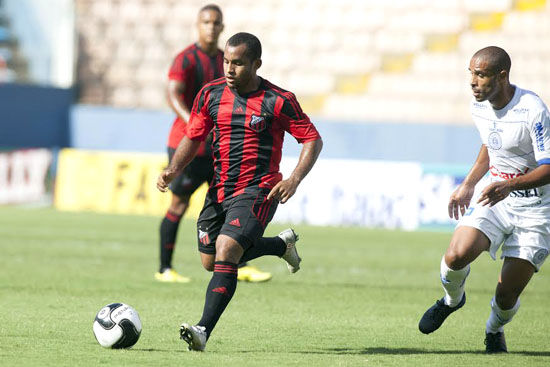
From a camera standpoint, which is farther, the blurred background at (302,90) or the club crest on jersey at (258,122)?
the blurred background at (302,90)

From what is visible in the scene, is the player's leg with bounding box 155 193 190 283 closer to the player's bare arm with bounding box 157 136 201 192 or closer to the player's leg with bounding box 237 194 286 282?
the player's leg with bounding box 237 194 286 282

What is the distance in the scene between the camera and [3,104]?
20812mm

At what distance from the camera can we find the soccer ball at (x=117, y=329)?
5.70 meters

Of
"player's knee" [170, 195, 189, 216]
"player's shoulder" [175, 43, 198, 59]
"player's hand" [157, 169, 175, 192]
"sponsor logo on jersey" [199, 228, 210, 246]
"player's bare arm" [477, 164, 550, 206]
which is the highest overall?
"player's bare arm" [477, 164, 550, 206]

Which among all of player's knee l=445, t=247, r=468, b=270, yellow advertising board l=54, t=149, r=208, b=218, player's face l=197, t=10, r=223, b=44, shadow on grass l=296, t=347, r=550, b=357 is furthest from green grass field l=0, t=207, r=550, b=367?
yellow advertising board l=54, t=149, r=208, b=218

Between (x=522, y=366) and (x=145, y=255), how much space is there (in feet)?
21.4

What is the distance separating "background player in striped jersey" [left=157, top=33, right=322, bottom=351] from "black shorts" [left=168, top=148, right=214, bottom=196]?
254 centimetres

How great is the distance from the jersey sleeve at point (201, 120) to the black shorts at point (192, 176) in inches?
104

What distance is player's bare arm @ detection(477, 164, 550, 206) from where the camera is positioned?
18.6 ft

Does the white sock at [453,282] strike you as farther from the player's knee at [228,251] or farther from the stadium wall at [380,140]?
the stadium wall at [380,140]

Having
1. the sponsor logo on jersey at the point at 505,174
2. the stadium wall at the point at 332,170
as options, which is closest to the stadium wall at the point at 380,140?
the stadium wall at the point at 332,170

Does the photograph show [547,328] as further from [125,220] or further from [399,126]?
[399,126]

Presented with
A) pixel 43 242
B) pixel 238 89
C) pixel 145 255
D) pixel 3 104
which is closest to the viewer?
Result: pixel 238 89

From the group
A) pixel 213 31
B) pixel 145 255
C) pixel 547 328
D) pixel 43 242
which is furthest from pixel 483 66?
pixel 43 242
